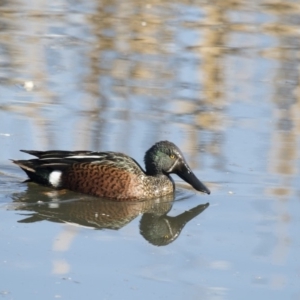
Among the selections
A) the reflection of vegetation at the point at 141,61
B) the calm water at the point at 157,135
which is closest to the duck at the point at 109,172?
the calm water at the point at 157,135

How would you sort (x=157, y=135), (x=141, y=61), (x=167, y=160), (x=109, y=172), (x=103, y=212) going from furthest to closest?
(x=141, y=61) < (x=157, y=135) < (x=167, y=160) < (x=109, y=172) < (x=103, y=212)

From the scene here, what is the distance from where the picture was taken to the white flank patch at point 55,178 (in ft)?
29.0

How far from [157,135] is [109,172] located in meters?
1.28

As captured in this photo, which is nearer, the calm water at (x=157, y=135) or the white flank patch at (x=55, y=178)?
the calm water at (x=157, y=135)

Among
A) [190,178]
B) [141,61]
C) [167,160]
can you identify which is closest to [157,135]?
[167,160]

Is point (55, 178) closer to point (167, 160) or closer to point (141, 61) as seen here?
point (167, 160)

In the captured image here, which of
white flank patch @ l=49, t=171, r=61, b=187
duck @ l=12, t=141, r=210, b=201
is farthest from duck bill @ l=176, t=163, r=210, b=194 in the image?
white flank patch @ l=49, t=171, r=61, b=187

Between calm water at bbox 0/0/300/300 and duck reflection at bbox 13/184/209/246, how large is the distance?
0.06ft

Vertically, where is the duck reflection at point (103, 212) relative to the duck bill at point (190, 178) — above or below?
below

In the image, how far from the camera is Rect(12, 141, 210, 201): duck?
28.6 feet

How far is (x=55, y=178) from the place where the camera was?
8.85 metres

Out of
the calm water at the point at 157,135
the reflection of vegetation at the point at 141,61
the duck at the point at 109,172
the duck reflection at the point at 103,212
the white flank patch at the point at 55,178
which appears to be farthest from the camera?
the reflection of vegetation at the point at 141,61

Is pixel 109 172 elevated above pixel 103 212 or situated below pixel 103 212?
above

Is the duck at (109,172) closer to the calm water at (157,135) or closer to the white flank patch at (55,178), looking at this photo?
the white flank patch at (55,178)
